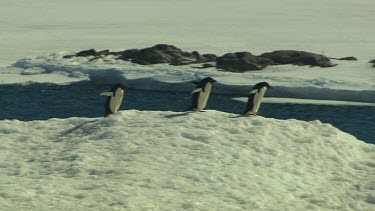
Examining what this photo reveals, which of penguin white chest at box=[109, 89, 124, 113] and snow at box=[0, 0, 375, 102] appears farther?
snow at box=[0, 0, 375, 102]

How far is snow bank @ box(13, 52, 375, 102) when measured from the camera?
17.2m

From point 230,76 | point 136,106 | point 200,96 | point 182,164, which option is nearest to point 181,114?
point 200,96

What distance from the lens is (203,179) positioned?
30.0 ft

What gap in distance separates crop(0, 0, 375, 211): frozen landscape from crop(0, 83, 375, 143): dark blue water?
4 cm

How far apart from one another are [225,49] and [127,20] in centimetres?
663

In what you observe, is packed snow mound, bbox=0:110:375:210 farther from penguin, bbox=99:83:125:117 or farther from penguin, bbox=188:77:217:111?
penguin, bbox=188:77:217:111

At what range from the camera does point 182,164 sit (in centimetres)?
956

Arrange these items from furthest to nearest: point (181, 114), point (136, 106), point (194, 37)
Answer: point (194, 37) < point (136, 106) < point (181, 114)

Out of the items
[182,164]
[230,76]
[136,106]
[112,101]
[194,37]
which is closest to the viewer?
[182,164]

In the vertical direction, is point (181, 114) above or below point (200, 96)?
below

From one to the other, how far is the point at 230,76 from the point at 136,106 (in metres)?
2.53

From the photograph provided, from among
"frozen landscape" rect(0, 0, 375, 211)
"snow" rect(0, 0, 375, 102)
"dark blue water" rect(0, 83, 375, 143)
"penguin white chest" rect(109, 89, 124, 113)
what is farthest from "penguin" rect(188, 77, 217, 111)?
"snow" rect(0, 0, 375, 102)

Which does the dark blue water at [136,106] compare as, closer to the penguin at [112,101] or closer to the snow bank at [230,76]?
the snow bank at [230,76]

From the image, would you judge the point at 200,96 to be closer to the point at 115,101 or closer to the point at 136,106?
the point at 115,101
